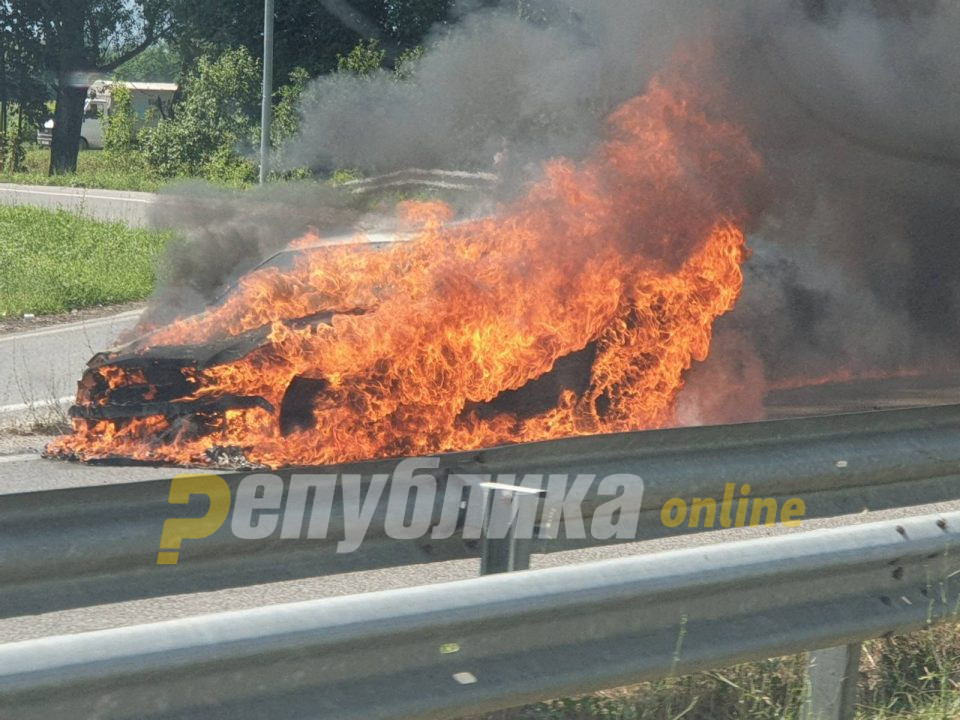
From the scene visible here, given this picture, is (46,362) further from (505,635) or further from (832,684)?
(505,635)

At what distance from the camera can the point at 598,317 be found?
8211mm

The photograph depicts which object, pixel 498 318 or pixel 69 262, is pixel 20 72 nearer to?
pixel 69 262

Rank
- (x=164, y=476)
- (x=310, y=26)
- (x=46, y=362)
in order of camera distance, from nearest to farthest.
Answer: (x=164, y=476) < (x=46, y=362) < (x=310, y=26)

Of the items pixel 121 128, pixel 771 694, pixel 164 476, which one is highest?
pixel 121 128

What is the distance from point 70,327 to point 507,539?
11.4 metres

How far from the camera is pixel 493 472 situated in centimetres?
363

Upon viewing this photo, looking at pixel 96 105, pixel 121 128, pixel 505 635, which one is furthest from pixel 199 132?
pixel 505 635

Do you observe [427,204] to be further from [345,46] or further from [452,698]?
[345,46]

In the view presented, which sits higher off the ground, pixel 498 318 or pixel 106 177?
pixel 106 177

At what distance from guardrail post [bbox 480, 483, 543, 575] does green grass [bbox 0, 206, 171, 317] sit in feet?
34.9

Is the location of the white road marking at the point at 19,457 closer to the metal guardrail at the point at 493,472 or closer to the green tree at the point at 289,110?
the metal guardrail at the point at 493,472

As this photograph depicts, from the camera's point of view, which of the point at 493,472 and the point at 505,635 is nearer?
the point at 505,635

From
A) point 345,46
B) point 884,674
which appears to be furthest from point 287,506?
point 345,46

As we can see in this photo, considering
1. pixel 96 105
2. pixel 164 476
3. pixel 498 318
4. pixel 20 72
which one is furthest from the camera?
pixel 96 105
